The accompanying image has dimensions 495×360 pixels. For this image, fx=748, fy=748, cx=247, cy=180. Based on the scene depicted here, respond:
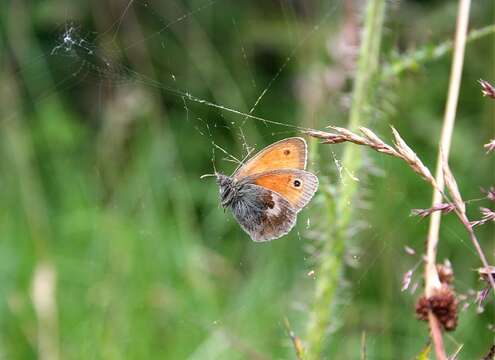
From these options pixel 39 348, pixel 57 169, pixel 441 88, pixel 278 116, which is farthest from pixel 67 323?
pixel 441 88

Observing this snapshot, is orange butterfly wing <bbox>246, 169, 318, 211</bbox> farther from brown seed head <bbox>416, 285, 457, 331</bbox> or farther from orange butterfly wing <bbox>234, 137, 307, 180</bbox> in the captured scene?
brown seed head <bbox>416, 285, 457, 331</bbox>

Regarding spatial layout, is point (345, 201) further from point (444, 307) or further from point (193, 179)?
point (193, 179)

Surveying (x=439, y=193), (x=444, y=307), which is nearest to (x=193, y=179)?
(x=439, y=193)

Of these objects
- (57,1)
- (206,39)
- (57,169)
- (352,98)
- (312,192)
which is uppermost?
(57,1)

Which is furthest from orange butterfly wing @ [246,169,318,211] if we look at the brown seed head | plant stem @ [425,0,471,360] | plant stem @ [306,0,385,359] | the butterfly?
the brown seed head

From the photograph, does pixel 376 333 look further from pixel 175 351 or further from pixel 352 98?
pixel 352 98

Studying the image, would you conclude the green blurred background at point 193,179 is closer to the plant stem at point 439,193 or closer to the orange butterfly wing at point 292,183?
the orange butterfly wing at point 292,183

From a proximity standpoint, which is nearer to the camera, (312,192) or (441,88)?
(312,192)
